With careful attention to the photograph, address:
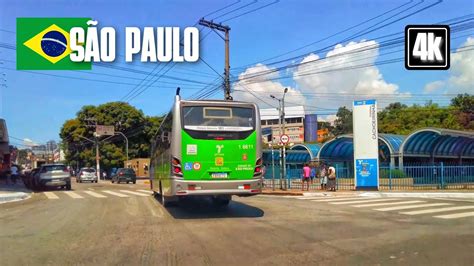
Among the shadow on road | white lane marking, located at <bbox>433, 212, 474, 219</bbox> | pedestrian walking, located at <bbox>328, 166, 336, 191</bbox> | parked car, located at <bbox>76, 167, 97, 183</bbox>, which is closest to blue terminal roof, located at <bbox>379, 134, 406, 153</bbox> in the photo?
pedestrian walking, located at <bbox>328, 166, 336, 191</bbox>

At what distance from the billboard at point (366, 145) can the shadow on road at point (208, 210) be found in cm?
Result: 989

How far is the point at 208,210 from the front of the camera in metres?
15.5

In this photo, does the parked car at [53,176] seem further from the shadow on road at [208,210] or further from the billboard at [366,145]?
the billboard at [366,145]

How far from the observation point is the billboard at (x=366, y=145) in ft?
82.6

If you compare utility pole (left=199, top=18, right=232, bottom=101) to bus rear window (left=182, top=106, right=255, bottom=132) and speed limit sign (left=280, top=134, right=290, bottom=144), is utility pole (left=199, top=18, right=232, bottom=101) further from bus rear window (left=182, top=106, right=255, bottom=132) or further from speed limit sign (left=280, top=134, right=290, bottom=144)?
bus rear window (left=182, top=106, right=255, bottom=132)

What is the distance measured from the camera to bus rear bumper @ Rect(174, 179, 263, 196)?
43.0 feet

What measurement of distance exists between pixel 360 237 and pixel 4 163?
51.3 meters

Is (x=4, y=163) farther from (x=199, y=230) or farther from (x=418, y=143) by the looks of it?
(x=199, y=230)

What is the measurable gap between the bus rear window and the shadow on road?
2.52 m

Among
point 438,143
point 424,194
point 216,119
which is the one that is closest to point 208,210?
point 216,119

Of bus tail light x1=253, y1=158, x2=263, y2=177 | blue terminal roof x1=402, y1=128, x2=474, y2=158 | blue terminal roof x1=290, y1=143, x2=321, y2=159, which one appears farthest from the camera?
blue terminal roof x1=290, y1=143, x2=321, y2=159

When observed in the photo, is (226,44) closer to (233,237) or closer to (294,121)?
(233,237)

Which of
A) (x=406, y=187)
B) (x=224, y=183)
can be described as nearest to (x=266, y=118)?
(x=406, y=187)

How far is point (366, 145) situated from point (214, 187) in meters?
14.2
